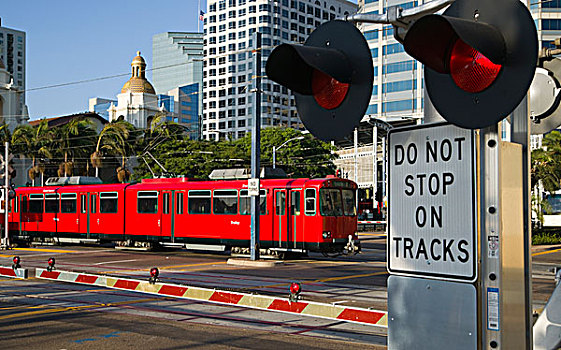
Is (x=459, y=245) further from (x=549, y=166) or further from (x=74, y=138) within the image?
(x=74, y=138)

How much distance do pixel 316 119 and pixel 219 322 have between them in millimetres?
8473

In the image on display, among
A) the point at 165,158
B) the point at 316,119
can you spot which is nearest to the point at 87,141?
the point at 165,158

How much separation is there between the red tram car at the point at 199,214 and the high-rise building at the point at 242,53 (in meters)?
94.1

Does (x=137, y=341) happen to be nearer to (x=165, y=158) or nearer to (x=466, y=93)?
(x=466, y=93)

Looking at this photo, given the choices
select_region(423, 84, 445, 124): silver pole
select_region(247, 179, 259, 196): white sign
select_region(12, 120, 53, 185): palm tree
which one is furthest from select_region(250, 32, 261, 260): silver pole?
select_region(12, 120, 53, 185): palm tree

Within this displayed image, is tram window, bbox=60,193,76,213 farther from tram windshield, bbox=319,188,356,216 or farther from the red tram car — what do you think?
tram windshield, bbox=319,188,356,216

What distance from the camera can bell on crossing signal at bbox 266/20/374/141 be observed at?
3.38m

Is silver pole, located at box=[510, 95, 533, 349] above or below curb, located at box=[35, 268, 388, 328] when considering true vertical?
above

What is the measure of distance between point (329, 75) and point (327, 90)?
0.69ft

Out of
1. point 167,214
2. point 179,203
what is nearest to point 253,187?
point 179,203

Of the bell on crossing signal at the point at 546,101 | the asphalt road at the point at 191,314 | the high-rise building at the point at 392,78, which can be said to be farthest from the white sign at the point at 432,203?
the high-rise building at the point at 392,78

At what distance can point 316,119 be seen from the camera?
3592 mm

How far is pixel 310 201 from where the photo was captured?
24.5 m

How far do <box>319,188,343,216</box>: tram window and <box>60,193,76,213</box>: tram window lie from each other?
51.2 feet
